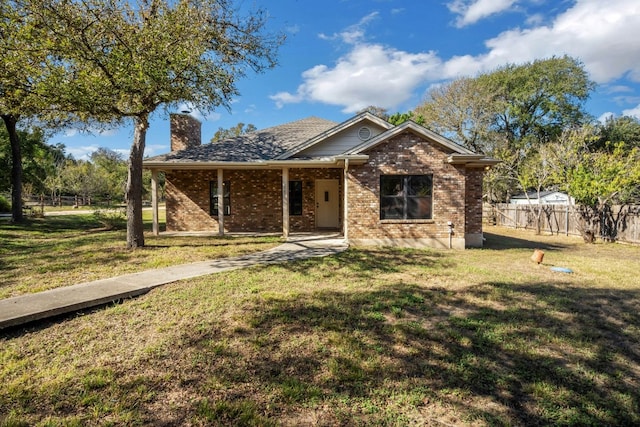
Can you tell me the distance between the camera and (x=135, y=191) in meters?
9.57

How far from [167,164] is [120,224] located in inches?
222

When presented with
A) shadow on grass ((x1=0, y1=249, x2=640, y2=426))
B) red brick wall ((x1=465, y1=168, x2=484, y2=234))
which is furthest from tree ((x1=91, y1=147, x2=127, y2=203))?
shadow on grass ((x1=0, y1=249, x2=640, y2=426))

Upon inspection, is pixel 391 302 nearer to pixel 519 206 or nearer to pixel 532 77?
pixel 519 206

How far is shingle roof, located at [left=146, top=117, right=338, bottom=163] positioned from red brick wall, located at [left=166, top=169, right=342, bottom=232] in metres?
0.91

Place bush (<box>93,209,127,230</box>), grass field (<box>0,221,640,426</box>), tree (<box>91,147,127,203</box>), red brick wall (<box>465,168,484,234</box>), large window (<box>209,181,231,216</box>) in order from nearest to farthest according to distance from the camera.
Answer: grass field (<box>0,221,640,426</box>)
red brick wall (<box>465,168,484,234</box>)
large window (<box>209,181,231,216</box>)
bush (<box>93,209,127,230</box>)
tree (<box>91,147,127,203</box>)

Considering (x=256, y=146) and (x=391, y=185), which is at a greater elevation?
(x=256, y=146)

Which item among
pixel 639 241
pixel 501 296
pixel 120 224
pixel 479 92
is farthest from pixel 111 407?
pixel 479 92

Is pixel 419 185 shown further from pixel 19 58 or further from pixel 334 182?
pixel 19 58

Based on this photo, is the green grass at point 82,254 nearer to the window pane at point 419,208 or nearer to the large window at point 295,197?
the large window at point 295,197

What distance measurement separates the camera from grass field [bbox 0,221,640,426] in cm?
287

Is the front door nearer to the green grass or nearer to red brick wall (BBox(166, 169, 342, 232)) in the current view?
red brick wall (BBox(166, 169, 342, 232))

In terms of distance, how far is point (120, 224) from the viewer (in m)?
15.7

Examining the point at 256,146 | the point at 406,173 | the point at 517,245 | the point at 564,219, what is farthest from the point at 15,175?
the point at 564,219

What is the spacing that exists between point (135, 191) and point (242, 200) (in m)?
4.96
